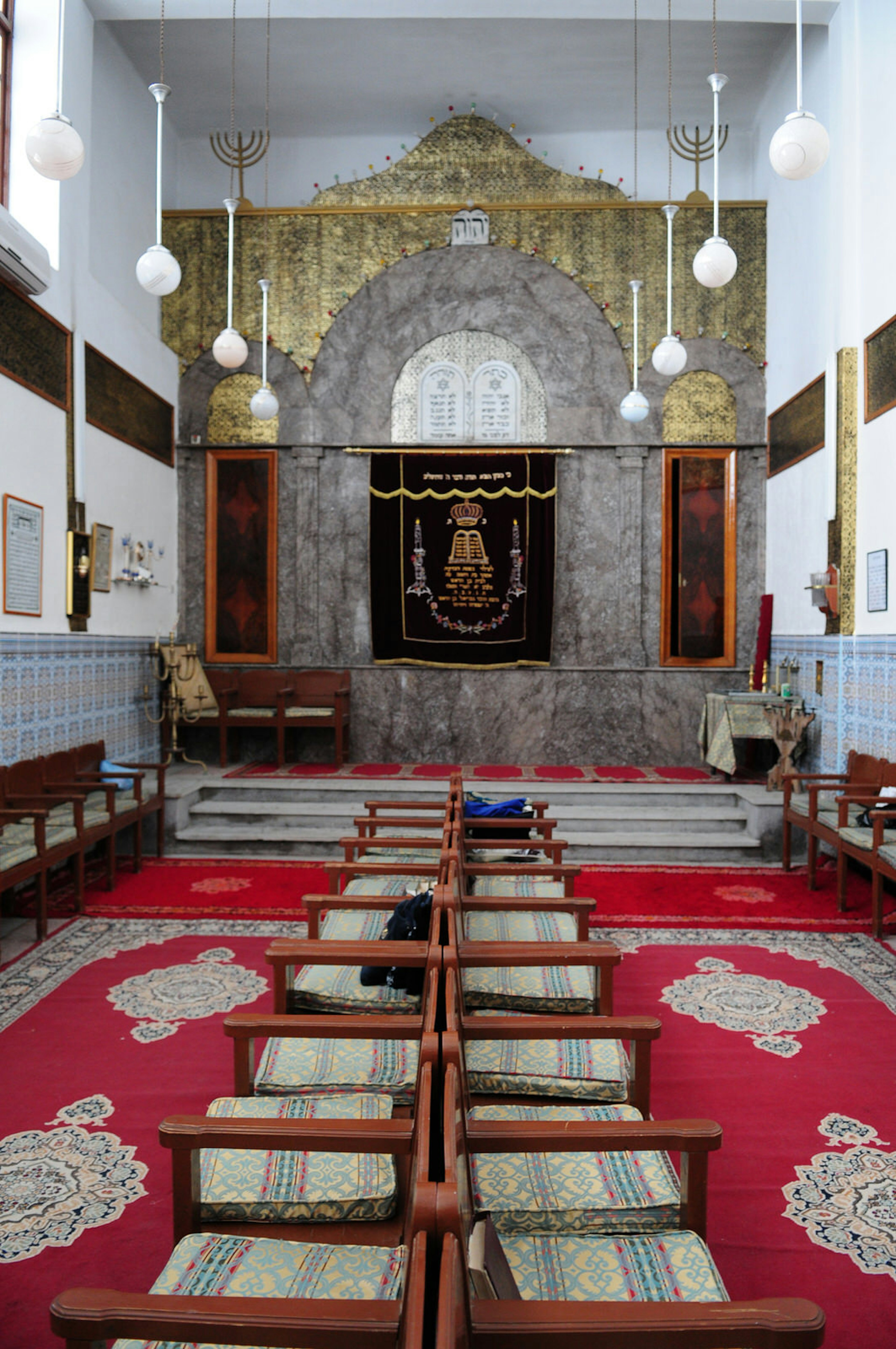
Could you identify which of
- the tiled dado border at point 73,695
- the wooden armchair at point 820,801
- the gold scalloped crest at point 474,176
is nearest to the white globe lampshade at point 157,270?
the tiled dado border at point 73,695

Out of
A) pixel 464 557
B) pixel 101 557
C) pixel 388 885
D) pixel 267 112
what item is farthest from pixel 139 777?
pixel 267 112

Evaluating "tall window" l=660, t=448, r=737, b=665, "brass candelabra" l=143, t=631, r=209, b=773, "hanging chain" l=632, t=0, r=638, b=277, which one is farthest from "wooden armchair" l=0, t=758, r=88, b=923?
"hanging chain" l=632, t=0, r=638, b=277

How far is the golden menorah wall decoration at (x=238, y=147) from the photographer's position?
9.03 meters

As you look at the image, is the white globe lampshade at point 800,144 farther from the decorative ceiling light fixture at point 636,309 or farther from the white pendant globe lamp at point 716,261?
the decorative ceiling light fixture at point 636,309

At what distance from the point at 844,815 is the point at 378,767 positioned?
4.17 meters

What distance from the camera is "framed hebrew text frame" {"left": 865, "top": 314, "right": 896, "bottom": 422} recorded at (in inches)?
240

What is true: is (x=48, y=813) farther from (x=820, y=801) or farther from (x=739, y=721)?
(x=739, y=721)

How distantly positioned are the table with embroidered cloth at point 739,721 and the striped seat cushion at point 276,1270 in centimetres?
607

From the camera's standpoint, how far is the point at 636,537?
28.7ft

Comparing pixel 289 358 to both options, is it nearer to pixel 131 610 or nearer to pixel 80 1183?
pixel 131 610

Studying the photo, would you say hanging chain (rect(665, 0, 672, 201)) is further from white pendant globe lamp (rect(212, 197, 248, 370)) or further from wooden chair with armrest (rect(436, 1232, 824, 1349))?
wooden chair with armrest (rect(436, 1232, 824, 1349))

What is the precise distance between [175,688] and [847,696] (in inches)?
205

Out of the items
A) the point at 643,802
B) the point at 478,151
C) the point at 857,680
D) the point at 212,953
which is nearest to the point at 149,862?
the point at 212,953

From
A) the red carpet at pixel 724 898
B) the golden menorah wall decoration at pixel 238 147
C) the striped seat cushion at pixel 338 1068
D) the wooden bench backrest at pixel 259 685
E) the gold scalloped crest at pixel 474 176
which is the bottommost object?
the red carpet at pixel 724 898
